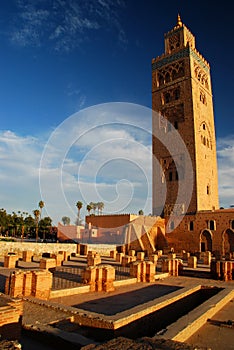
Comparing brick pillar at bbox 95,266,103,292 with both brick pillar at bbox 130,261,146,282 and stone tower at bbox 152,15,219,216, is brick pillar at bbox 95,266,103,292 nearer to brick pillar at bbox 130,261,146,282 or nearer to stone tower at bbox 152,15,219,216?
brick pillar at bbox 130,261,146,282

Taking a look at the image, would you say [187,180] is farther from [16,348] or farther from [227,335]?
[16,348]

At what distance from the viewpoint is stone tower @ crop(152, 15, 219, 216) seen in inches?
1259

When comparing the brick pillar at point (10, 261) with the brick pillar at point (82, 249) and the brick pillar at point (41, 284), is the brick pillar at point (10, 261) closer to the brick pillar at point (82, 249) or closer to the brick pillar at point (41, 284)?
the brick pillar at point (41, 284)

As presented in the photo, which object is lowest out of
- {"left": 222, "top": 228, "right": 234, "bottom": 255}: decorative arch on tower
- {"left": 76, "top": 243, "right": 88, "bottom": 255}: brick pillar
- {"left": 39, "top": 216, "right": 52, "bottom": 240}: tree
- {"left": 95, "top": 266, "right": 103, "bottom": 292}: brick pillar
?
{"left": 95, "top": 266, "right": 103, "bottom": 292}: brick pillar

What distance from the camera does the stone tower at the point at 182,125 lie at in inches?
→ 1259

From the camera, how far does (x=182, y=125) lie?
3366 cm

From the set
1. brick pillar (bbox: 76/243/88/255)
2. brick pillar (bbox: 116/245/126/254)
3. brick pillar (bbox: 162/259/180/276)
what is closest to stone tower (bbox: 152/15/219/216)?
brick pillar (bbox: 116/245/126/254)

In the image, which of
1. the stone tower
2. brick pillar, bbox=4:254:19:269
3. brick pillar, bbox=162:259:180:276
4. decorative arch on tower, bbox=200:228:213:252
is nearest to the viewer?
brick pillar, bbox=4:254:19:269

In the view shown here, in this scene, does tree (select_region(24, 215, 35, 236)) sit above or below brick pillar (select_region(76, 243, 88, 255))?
above

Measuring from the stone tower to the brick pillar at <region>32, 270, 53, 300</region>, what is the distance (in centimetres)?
2442

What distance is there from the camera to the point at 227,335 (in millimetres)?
5141

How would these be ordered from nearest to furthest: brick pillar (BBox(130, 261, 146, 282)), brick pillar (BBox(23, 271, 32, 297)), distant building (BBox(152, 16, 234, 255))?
brick pillar (BBox(23, 271, 32, 297)), brick pillar (BBox(130, 261, 146, 282)), distant building (BBox(152, 16, 234, 255))

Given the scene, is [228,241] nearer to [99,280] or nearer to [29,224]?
[99,280]

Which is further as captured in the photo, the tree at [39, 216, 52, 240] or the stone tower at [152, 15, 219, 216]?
the tree at [39, 216, 52, 240]
